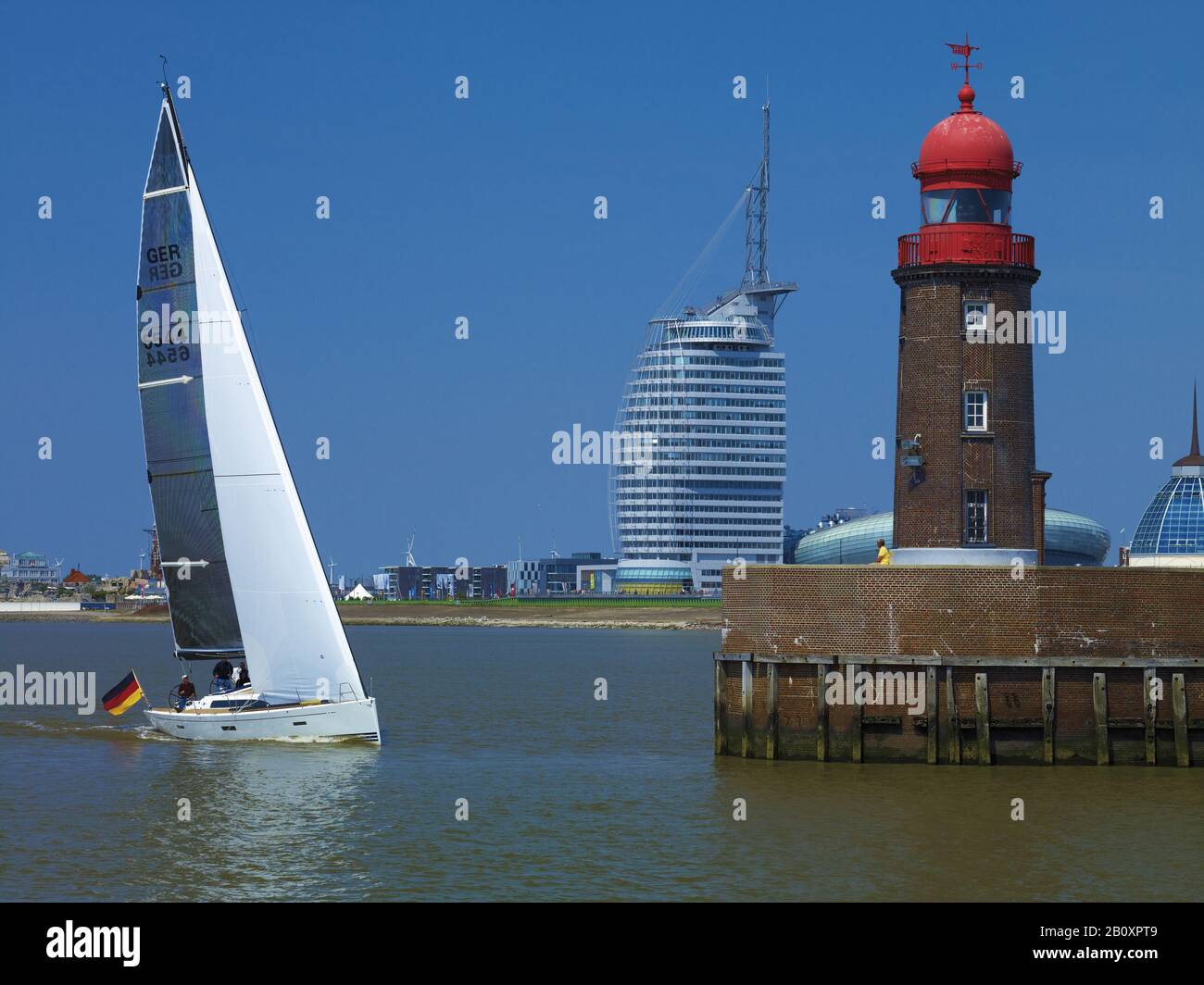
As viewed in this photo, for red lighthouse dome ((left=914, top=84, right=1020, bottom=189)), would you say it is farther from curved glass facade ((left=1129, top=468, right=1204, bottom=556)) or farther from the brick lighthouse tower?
curved glass facade ((left=1129, top=468, right=1204, bottom=556))

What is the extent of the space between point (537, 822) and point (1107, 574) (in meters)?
12.9

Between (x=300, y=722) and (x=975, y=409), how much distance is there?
17.1 m

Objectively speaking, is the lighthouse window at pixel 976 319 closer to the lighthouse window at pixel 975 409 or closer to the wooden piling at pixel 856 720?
the lighthouse window at pixel 975 409

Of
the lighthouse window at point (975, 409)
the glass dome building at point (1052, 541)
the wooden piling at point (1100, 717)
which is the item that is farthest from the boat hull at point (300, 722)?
the glass dome building at point (1052, 541)

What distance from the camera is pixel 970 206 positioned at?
4144 centimetres

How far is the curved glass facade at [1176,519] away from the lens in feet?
457

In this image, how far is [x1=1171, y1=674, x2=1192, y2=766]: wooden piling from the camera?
1432 inches

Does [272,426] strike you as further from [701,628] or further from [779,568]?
[701,628]

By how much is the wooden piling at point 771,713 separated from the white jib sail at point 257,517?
35.1ft

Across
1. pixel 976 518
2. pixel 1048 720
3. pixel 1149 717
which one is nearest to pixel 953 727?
pixel 1048 720

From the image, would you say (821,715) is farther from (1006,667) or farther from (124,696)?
(124,696)

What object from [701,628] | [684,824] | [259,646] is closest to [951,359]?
[684,824]
